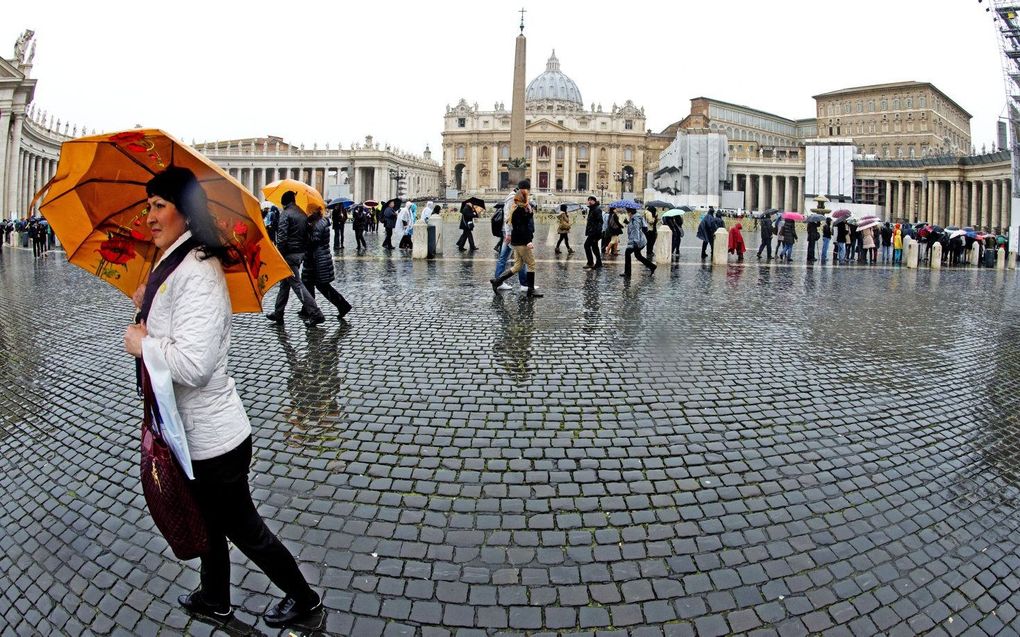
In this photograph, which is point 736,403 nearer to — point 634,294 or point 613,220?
point 634,294

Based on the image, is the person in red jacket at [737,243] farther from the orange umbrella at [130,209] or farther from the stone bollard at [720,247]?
the orange umbrella at [130,209]

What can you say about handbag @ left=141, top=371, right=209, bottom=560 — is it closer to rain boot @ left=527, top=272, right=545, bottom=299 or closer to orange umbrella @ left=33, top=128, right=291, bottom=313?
orange umbrella @ left=33, top=128, right=291, bottom=313

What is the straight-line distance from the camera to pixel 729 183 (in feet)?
248

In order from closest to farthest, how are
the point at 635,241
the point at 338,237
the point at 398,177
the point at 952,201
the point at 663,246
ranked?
the point at 635,241, the point at 663,246, the point at 338,237, the point at 398,177, the point at 952,201

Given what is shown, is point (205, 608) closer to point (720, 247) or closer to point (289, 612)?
point (289, 612)

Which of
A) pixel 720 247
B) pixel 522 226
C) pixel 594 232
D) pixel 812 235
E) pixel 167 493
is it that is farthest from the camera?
pixel 812 235

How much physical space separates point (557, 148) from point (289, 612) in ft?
344

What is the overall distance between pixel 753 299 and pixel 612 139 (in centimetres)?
9720

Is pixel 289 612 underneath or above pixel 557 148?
underneath

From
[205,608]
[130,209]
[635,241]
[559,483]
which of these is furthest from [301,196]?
[635,241]

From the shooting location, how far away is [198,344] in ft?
8.73

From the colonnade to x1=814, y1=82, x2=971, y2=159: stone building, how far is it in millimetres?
14276

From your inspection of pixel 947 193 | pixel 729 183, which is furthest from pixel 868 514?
pixel 729 183

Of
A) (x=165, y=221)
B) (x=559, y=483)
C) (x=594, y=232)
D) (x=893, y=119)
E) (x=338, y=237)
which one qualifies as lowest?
(x=559, y=483)
